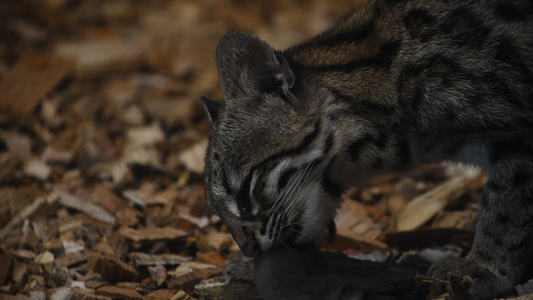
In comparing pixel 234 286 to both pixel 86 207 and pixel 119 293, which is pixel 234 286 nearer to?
pixel 119 293

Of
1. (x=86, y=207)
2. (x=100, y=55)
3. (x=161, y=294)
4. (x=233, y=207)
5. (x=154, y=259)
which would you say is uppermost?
(x=100, y=55)

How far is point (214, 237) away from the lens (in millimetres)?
6445

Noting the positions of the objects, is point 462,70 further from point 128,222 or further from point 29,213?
point 29,213

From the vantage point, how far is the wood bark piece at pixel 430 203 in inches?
257

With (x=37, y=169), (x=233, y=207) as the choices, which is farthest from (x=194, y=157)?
(x=233, y=207)

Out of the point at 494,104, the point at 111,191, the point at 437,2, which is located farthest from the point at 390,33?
the point at 111,191

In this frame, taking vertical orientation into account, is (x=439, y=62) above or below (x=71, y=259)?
above

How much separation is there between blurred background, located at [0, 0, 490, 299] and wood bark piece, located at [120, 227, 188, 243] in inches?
0.7

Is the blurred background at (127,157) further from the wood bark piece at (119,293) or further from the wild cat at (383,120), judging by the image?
the wild cat at (383,120)

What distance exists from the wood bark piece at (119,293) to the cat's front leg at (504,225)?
2186 millimetres

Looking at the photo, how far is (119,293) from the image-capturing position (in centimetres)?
529

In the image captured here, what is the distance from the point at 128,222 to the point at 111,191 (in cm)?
94

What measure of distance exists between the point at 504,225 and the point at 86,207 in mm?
3721

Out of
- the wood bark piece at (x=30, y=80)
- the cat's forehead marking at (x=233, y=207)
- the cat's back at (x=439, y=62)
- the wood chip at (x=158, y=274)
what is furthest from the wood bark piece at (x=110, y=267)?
the wood bark piece at (x=30, y=80)
